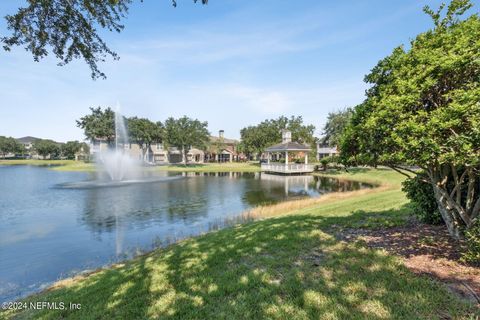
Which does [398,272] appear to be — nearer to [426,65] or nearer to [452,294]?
[452,294]

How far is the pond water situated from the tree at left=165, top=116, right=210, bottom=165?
32922 mm

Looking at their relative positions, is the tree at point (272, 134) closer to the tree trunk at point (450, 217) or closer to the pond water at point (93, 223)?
the pond water at point (93, 223)

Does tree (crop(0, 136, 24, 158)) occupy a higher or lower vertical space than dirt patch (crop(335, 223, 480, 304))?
higher

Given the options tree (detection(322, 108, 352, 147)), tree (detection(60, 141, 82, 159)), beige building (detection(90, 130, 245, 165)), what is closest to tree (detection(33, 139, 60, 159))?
tree (detection(60, 141, 82, 159))

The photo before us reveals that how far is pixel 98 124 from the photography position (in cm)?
6819

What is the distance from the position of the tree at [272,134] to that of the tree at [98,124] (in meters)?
33.1

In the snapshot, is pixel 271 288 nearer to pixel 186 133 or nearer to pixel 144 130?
pixel 186 133

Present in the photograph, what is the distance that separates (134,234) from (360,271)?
10.8 metres

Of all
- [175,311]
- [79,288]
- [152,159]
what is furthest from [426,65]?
[152,159]

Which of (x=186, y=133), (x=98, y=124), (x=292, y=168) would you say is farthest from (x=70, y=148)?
(x=292, y=168)

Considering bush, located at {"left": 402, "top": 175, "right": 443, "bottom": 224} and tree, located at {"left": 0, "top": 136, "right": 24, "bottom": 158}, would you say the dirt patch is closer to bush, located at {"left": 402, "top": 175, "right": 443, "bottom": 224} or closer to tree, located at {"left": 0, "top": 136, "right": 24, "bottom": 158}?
bush, located at {"left": 402, "top": 175, "right": 443, "bottom": 224}

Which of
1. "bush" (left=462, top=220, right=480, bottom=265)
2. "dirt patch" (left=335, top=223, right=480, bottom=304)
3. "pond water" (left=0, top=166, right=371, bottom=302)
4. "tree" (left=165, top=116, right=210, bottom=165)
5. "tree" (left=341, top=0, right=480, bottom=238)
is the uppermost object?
"tree" (left=165, top=116, right=210, bottom=165)

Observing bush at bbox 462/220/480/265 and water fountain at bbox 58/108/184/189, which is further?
water fountain at bbox 58/108/184/189

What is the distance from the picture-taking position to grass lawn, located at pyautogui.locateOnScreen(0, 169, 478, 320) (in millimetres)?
3648
